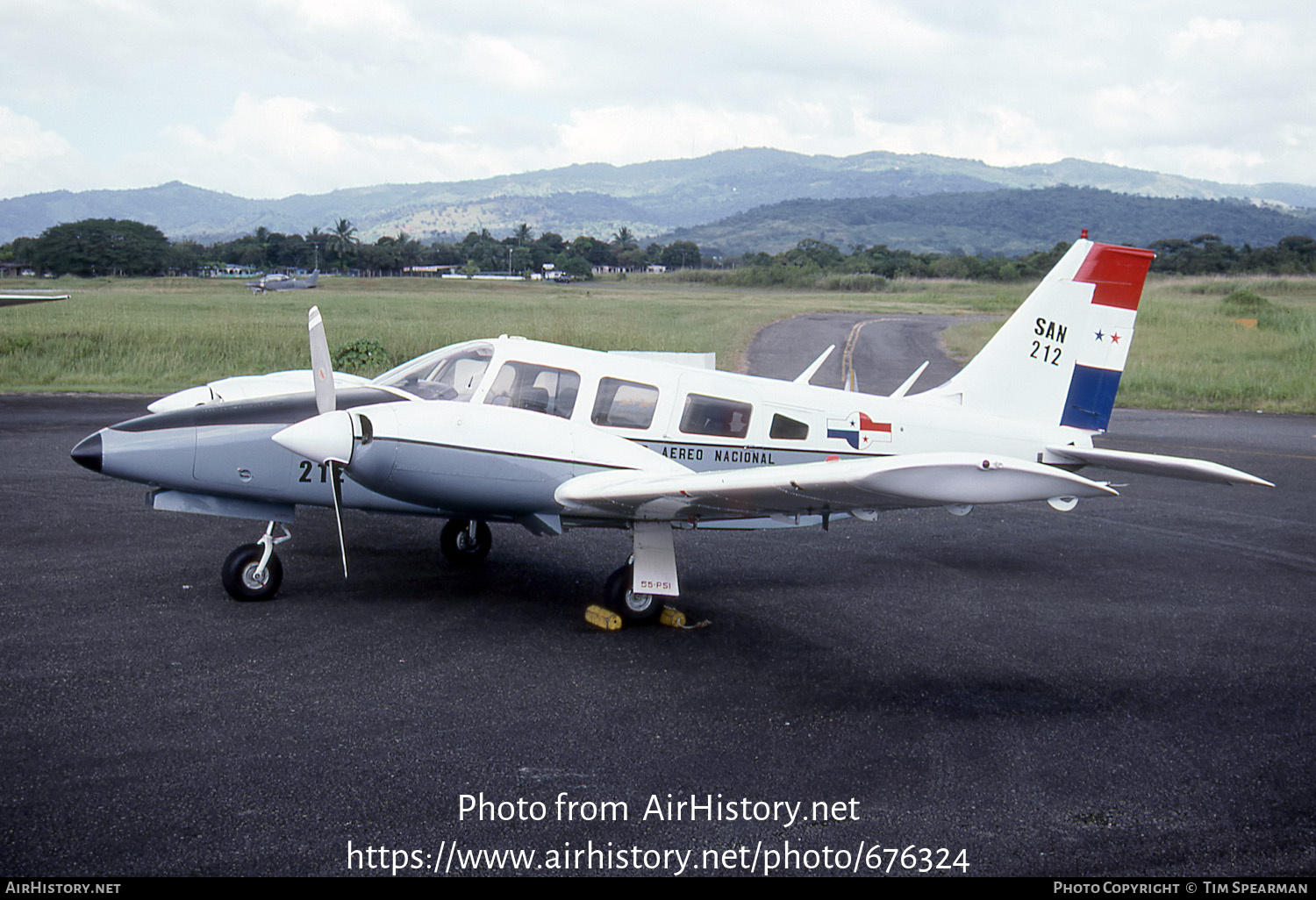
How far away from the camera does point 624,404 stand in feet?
25.6

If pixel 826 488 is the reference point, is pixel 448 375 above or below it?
above

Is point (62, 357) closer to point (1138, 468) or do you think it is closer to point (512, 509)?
point (512, 509)

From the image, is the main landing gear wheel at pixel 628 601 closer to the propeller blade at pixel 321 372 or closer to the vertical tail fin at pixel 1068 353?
the propeller blade at pixel 321 372

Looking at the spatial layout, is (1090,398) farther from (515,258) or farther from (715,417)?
(515,258)

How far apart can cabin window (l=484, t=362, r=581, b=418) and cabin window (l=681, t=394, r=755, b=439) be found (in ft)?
3.55

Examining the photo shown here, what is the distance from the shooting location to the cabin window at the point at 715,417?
26.1ft

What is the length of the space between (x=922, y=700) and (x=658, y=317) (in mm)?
42338

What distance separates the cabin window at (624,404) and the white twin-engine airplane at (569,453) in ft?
0.06

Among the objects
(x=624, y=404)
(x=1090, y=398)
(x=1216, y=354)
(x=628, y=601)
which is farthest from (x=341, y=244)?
(x=628, y=601)

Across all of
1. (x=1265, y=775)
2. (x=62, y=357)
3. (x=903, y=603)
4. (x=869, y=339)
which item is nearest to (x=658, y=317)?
(x=869, y=339)

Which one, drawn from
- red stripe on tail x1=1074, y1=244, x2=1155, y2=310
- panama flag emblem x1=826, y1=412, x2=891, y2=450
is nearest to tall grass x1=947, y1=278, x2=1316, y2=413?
red stripe on tail x1=1074, y1=244, x2=1155, y2=310

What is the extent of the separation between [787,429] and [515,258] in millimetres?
137550

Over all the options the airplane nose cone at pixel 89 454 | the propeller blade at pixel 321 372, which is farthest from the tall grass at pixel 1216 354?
the airplane nose cone at pixel 89 454

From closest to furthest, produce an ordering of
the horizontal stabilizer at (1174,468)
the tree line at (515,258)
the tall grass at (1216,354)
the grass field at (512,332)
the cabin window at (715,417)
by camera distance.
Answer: the horizontal stabilizer at (1174,468) → the cabin window at (715,417) → the tall grass at (1216,354) → the grass field at (512,332) → the tree line at (515,258)
